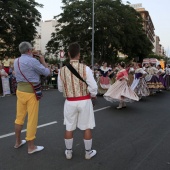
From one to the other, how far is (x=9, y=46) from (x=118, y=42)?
41.0 ft

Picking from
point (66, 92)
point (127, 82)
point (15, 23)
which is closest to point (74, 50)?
point (66, 92)

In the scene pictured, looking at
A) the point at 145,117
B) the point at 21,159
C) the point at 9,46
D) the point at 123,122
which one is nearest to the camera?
the point at 21,159

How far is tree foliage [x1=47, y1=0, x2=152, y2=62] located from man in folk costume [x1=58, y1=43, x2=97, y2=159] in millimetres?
28652

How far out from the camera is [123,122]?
7906 mm

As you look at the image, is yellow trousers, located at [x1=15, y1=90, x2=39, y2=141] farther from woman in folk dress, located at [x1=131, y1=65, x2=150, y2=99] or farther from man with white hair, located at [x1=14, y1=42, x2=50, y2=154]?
woman in folk dress, located at [x1=131, y1=65, x2=150, y2=99]

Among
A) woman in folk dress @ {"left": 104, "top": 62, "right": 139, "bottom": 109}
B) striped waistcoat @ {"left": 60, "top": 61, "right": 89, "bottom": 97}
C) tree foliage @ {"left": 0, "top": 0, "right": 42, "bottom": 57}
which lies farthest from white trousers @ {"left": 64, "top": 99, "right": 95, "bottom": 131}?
tree foliage @ {"left": 0, "top": 0, "right": 42, "bottom": 57}

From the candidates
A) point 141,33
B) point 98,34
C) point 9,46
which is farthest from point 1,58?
point 141,33

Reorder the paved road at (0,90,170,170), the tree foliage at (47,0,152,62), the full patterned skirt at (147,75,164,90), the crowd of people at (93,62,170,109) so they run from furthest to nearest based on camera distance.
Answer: the tree foliage at (47,0,152,62) → the full patterned skirt at (147,75,164,90) → the crowd of people at (93,62,170,109) → the paved road at (0,90,170,170)

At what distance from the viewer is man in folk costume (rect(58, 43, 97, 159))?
15.4ft

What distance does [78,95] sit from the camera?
4.71 m

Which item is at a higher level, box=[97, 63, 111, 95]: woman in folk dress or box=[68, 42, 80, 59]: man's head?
box=[68, 42, 80, 59]: man's head

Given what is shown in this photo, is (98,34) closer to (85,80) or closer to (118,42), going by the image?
(118,42)

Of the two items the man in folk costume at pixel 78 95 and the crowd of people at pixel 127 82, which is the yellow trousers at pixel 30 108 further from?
the crowd of people at pixel 127 82

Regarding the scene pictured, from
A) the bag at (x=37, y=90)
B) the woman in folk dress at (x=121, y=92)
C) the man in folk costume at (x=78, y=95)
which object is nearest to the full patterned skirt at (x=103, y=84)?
the woman in folk dress at (x=121, y=92)
